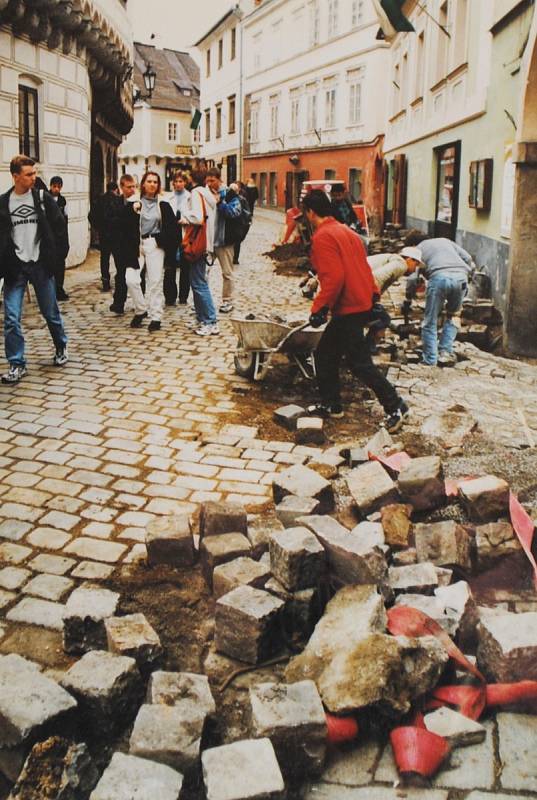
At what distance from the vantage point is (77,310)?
12.2 m

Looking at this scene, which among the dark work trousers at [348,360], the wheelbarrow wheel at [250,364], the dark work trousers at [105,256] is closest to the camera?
the dark work trousers at [348,360]

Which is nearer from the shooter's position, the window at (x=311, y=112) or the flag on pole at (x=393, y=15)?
the flag on pole at (x=393, y=15)

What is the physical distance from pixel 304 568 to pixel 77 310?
9310 millimetres

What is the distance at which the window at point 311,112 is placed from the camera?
36.5 meters

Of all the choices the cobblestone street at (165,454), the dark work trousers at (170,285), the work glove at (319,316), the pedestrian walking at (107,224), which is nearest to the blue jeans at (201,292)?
the cobblestone street at (165,454)

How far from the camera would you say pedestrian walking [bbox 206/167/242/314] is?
11148 mm

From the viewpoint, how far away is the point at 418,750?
9.44ft

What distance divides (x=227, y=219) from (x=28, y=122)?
549 centimetres

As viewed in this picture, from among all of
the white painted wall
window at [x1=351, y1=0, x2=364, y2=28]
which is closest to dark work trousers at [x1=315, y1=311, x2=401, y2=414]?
the white painted wall

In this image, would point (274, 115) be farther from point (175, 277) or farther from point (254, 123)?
point (175, 277)

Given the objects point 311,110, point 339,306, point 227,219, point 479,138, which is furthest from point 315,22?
point 339,306

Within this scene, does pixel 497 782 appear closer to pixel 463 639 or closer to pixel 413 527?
pixel 463 639

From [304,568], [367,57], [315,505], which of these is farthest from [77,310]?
[367,57]

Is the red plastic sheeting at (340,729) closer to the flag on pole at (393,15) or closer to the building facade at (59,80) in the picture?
the building facade at (59,80)
